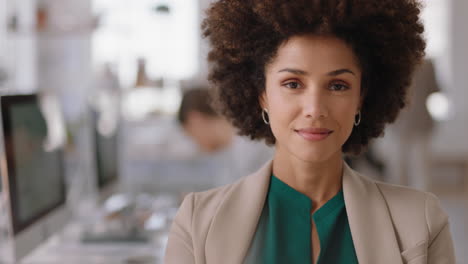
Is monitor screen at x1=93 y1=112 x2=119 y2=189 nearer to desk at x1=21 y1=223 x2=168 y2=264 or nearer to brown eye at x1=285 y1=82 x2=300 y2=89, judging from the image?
desk at x1=21 y1=223 x2=168 y2=264

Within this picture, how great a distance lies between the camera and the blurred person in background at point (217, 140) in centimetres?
300

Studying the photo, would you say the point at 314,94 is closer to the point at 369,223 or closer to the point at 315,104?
the point at 315,104

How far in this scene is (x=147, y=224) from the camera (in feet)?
8.12

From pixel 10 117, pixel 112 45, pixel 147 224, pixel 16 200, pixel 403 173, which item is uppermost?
pixel 112 45

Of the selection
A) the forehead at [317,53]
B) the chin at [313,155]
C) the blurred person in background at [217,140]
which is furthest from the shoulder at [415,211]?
the blurred person in background at [217,140]

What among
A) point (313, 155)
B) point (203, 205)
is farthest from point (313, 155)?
point (203, 205)

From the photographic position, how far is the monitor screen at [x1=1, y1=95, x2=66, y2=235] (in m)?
1.68

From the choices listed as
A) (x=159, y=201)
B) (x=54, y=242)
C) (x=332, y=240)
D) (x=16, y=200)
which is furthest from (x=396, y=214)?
(x=159, y=201)

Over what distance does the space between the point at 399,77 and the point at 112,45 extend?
5.87m

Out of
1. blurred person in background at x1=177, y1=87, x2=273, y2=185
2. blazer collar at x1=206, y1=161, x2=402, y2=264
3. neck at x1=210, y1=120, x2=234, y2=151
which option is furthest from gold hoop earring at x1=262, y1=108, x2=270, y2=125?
neck at x1=210, y1=120, x2=234, y2=151

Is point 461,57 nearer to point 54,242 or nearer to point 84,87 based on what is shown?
→ point 84,87

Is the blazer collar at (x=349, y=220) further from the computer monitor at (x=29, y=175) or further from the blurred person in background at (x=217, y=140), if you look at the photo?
the blurred person in background at (x=217, y=140)

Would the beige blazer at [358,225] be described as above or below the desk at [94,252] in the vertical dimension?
above

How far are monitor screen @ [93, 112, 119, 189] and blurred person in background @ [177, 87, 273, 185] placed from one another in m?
0.40
